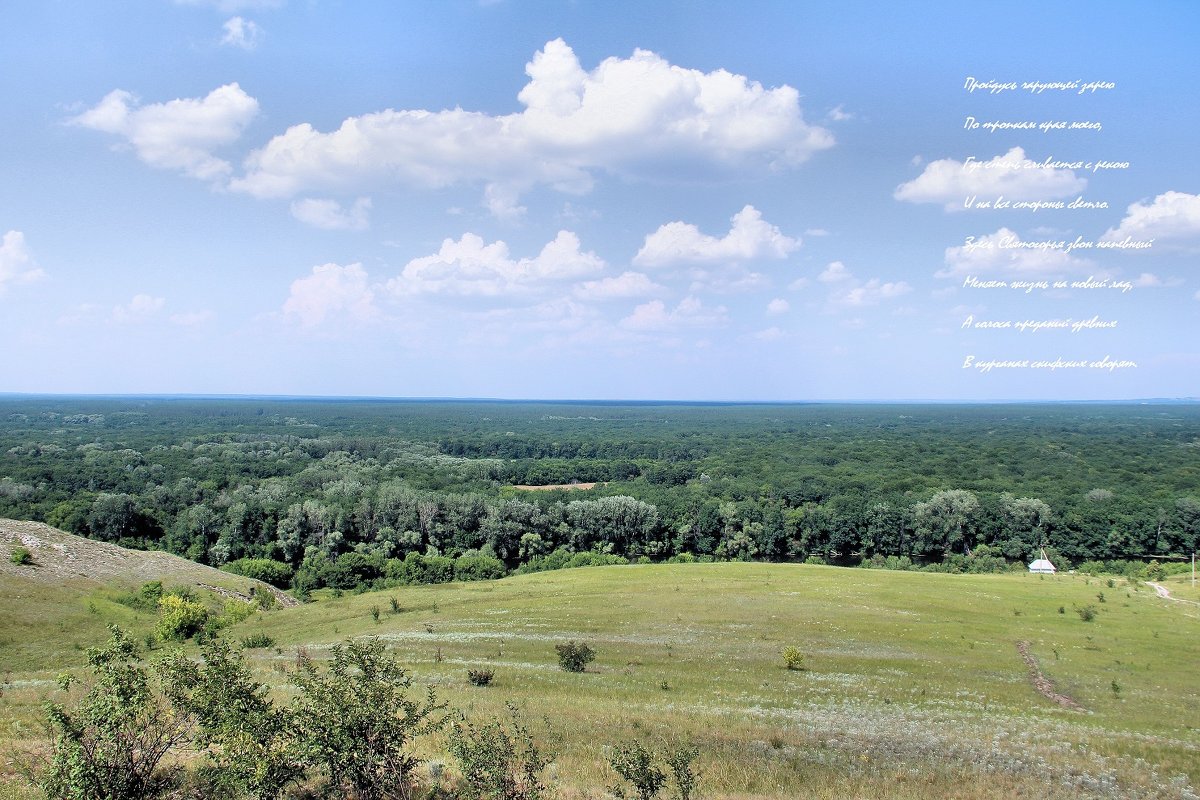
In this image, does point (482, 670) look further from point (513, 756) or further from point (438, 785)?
point (513, 756)

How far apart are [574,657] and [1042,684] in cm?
2385

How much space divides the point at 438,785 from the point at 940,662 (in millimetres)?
31729

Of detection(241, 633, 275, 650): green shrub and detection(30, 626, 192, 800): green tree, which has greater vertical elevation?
detection(30, 626, 192, 800): green tree

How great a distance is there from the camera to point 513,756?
15727mm

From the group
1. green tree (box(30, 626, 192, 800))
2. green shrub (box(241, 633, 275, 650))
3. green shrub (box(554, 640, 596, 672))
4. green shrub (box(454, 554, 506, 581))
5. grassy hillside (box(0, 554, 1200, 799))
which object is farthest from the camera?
green shrub (box(454, 554, 506, 581))

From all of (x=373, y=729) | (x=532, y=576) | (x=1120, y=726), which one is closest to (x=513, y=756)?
(x=373, y=729)

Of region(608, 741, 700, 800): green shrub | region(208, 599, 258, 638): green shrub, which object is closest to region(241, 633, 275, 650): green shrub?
region(208, 599, 258, 638): green shrub

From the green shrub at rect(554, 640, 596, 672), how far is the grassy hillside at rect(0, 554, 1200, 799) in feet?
2.43

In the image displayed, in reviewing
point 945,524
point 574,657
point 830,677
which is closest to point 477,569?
point 574,657

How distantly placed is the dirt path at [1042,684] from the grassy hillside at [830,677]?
34 centimetres

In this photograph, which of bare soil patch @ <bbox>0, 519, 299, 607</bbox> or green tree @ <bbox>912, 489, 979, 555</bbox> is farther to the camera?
green tree @ <bbox>912, 489, 979, 555</bbox>

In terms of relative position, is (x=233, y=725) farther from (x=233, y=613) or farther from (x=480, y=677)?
(x=233, y=613)

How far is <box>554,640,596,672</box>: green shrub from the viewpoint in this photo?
117ft

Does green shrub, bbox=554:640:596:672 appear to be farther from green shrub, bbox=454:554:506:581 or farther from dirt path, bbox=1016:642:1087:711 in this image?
green shrub, bbox=454:554:506:581
